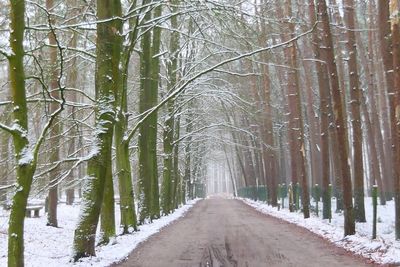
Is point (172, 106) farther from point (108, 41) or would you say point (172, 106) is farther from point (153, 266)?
point (153, 266)

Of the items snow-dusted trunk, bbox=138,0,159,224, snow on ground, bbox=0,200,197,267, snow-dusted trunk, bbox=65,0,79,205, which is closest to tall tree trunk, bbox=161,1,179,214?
snow-dusted trunk, bbox=138,0,159,224

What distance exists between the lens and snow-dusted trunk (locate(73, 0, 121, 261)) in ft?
31.7

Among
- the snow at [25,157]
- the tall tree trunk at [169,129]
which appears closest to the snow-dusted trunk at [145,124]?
the tall tree trunk at [169,129]

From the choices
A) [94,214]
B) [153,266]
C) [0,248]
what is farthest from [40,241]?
[153,266]

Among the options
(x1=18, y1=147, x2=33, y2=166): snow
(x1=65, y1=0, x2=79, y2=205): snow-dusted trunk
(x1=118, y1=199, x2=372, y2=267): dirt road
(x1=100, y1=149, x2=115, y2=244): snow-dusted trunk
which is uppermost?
(x1=65, y1=0, x2=79, y2=205): snow-dusted trunk

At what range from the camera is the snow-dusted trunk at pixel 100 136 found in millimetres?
9648

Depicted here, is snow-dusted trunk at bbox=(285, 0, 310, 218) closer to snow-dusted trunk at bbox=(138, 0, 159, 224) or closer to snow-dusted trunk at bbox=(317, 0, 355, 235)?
snow-dusted trunk at bbox=(317, 0, 355, 235)

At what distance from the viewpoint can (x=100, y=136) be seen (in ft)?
32.3

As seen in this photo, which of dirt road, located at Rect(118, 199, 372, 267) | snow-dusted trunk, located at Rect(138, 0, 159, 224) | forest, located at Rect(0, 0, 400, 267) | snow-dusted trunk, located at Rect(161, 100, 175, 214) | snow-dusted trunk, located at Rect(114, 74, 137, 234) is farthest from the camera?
snow-dusted trunk, located at Rect(161, 100, 175, 214)

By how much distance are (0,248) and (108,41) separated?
723 cm

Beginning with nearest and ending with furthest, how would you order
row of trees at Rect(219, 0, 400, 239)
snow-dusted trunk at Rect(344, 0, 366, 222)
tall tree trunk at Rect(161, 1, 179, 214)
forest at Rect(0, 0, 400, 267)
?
forest at Rect(0, 0, 400, 267) < row of trees at Rect(219, 0, 400, 239) < snow-dusted trunk at Rect(344, 0, 366, 222) < tall tree trunk at Rect(161, 1, 179, 214)

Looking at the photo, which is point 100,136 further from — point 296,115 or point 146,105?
point 296,115

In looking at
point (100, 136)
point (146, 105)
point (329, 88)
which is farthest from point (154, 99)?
point (100, 136)

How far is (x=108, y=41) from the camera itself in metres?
10.4
